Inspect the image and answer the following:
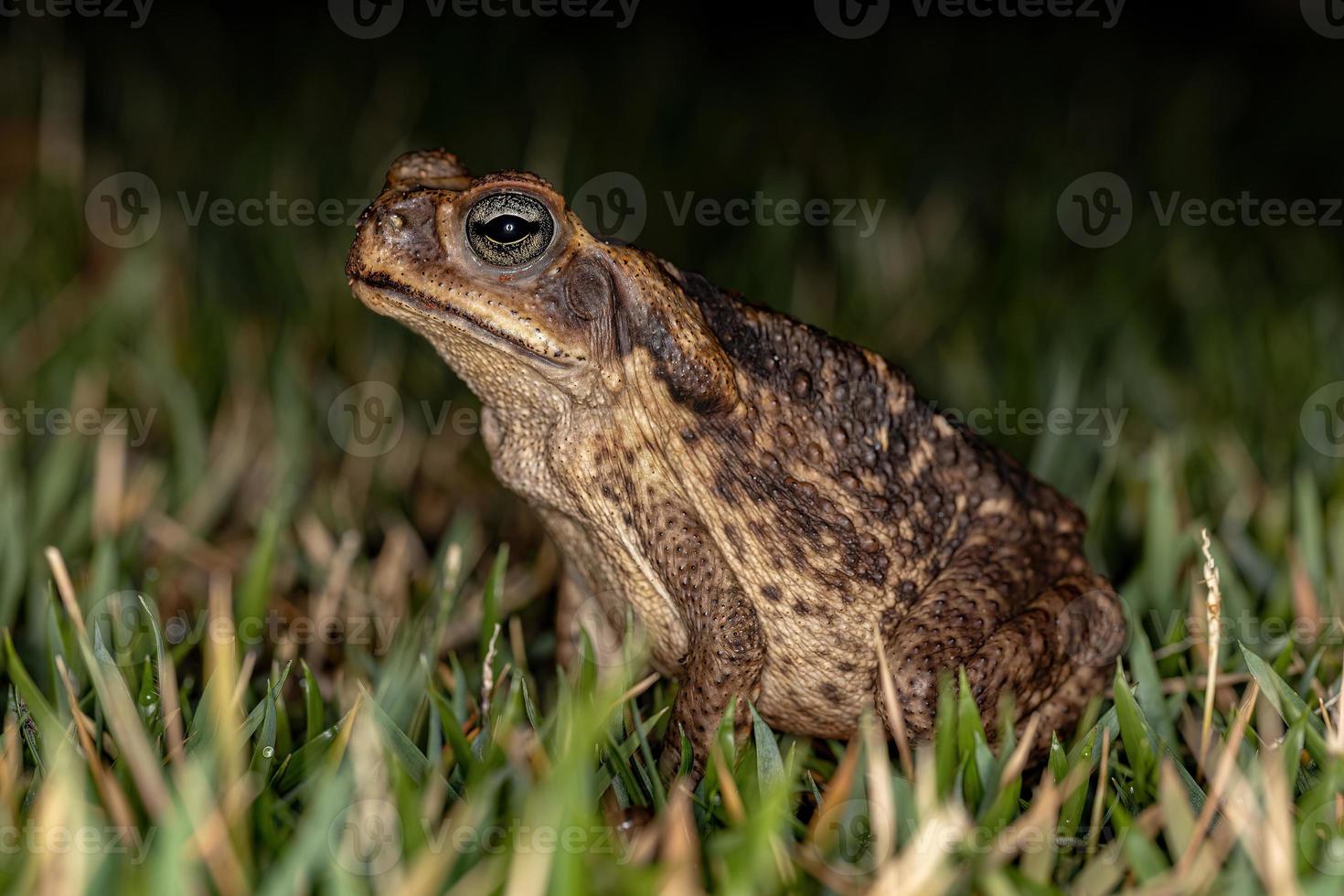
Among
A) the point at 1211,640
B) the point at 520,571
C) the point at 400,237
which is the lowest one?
the point at 520,571

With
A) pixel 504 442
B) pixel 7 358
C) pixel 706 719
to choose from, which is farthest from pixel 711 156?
pixel 706 719

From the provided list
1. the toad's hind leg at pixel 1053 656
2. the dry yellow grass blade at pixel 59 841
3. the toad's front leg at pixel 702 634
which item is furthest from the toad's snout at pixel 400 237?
the toad's hind leg at pixel 1053 656

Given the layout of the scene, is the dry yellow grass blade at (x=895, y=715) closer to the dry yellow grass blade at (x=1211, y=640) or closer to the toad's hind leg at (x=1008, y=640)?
the toad's hind leg at (x=1008, y=640)

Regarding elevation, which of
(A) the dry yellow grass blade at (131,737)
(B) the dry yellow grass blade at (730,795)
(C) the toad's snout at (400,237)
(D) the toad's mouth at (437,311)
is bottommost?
(A) the dry yellow grass blade at (131,737)

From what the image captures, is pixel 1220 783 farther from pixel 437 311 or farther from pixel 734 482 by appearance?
pixel 437 311

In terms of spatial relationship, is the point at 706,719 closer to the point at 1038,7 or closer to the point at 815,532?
the point at 815,532

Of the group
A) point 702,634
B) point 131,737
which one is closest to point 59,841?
point 131,737

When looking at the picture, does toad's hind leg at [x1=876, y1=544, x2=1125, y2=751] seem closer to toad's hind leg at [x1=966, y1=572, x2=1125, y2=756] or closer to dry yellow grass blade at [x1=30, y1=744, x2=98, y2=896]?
toad's hind leg at [x1=966, y1=572, x2=1125, y2=756]

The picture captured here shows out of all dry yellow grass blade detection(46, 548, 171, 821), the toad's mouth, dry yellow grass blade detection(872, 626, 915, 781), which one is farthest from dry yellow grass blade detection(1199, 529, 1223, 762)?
dry yellow grass blade detection(46, 548, 171, 821)
